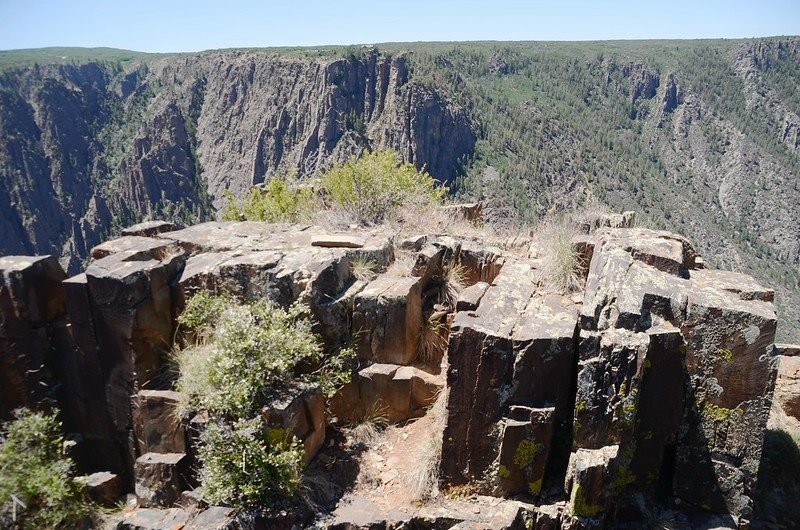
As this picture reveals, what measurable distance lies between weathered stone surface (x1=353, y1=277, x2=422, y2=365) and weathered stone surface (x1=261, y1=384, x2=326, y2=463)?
99 cm

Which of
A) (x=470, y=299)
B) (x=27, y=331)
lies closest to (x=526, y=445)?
(x=470, y=299)

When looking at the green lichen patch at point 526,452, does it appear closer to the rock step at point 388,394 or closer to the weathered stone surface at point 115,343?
the rock step at point 388,394

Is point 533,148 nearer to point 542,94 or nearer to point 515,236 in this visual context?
point 542,94

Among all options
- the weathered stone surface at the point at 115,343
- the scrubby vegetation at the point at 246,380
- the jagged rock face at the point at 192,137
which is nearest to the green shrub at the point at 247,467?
the scrubby vegetation at the point at 246,380

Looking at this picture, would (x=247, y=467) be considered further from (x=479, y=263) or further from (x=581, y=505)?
(x=479, y=263)

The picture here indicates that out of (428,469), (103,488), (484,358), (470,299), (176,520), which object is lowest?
(103,488)

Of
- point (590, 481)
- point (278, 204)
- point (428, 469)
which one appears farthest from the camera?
point (278, 204)

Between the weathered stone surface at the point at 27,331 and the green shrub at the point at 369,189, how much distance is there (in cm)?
512

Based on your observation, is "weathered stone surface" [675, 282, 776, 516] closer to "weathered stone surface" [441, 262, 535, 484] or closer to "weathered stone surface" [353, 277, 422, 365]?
"weathered stone surface" [441, 262, 535, 484]

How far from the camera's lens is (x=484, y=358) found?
598 centimetres

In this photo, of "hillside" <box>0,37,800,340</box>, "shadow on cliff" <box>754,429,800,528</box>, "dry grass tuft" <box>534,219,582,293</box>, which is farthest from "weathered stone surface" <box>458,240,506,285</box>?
"hillside" <box>0,37,800,340</box>

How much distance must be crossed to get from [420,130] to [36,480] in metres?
107

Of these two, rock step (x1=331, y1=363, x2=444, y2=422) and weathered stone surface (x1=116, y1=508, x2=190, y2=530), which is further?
rock step (x1=331, y1=363, x2=444, y2=422)

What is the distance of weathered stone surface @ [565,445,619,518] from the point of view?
17.5 ft
